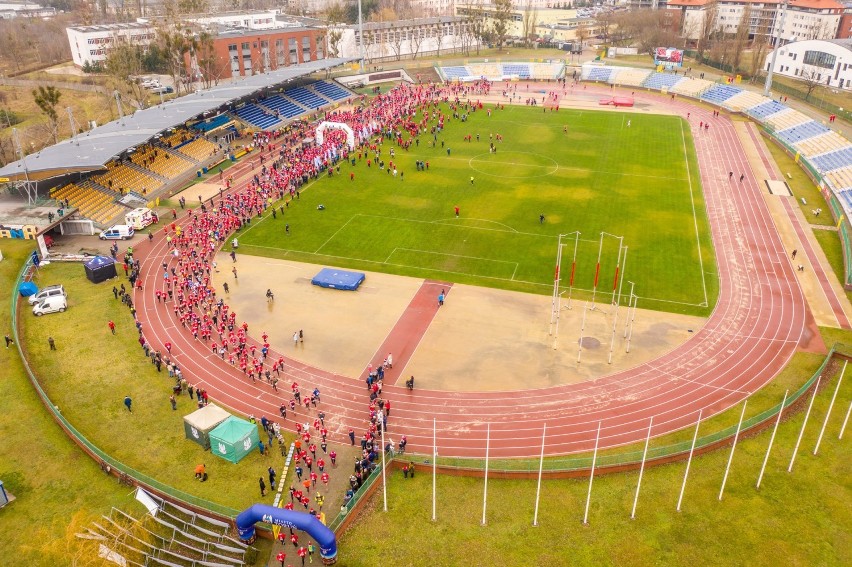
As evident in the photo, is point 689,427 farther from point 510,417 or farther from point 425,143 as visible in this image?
point 425,143

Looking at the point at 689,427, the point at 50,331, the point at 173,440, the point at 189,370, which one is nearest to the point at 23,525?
the point at 173,440

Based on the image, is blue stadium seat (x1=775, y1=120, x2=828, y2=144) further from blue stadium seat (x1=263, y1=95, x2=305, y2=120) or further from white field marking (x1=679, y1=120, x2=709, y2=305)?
blue stadium seat (x1=263, y1=95, x2=305, y2=120)

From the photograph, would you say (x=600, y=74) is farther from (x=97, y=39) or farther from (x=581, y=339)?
(x=581, y=339)

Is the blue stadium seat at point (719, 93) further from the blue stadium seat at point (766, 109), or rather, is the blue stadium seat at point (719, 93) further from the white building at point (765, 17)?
the white building at point (765, 17)

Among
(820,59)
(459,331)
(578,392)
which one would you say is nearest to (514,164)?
(459,331)

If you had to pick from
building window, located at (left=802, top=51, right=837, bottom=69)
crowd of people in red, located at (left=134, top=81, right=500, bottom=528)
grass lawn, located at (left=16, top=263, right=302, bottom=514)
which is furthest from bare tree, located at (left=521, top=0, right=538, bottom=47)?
grass lawn, located at (left=16, top=263, right=302, bottom=514)

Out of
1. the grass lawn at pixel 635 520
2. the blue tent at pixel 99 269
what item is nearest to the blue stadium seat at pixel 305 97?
the blue tent at pixel 99 269
